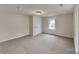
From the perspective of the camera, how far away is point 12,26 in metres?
5.84

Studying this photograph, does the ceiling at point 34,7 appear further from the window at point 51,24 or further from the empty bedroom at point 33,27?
the window at point 51,24

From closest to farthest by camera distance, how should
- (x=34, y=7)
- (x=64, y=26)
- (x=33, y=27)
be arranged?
(x=34, y=7) → (x=64, y=26) → (x=33, y=27)

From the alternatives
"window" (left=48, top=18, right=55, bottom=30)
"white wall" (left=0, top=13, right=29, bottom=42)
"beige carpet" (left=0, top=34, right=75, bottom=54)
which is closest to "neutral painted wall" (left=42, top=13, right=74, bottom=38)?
"window" (left=48, top=18, right=55, bottom=30)

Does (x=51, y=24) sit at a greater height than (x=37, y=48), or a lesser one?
greater

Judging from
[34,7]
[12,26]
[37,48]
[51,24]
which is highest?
[34,7]

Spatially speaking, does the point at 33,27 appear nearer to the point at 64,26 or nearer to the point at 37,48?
the point at 64,26

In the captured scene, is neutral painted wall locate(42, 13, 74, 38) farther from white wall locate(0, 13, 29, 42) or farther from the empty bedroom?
white wall locate(0, 13, 29, 42)

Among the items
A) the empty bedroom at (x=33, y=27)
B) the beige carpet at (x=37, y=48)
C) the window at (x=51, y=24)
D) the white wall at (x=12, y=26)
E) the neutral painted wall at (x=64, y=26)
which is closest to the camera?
the beige carpet at (x=37, y=48)

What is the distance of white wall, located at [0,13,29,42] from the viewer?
513 cm

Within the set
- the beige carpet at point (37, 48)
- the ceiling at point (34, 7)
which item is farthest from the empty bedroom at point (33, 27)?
the ceiling at point (34, 7)

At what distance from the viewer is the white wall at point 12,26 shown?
513cm

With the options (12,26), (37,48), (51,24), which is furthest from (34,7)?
(51,24)

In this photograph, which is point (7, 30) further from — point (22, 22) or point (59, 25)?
point (59, 25)
